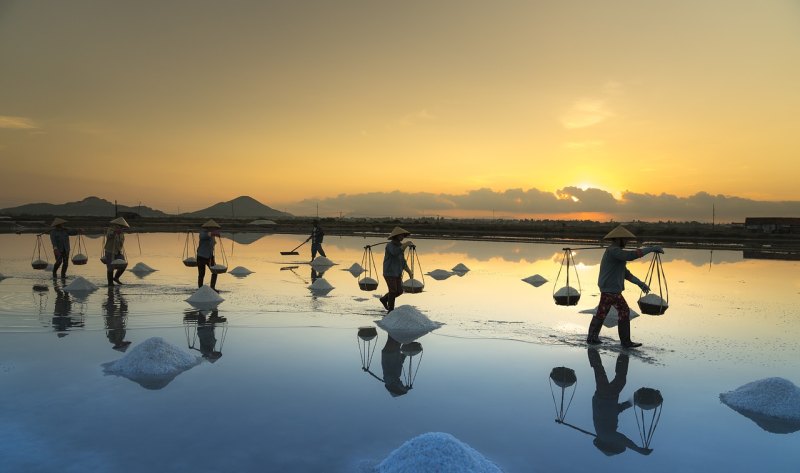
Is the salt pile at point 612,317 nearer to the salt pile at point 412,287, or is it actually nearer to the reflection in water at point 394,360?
the salt pile at point 412,287

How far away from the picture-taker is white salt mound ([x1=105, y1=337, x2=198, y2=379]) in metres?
5.25

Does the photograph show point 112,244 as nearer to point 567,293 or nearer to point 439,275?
point 439,275

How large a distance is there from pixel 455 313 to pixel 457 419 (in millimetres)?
4630

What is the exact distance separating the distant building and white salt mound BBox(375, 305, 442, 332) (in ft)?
146

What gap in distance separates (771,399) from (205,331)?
21.2 ft

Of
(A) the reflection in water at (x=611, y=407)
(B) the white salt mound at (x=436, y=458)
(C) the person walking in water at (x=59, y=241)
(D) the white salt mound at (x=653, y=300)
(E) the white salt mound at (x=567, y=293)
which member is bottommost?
(A) the reflection in water at (x=611, y=407)

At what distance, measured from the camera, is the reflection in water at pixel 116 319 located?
6489 mm

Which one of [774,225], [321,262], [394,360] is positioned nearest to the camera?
[394,360]

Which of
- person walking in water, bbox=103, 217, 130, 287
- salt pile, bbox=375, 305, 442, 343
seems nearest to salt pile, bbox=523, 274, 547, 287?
salt pile, bbox=375, 305, 442, 343

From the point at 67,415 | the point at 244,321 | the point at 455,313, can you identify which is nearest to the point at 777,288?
the point at 455,313

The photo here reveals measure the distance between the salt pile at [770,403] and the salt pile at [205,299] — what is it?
25.3 feet

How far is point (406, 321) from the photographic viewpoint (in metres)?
7.56

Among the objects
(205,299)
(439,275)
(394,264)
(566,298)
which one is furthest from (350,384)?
(439,275)

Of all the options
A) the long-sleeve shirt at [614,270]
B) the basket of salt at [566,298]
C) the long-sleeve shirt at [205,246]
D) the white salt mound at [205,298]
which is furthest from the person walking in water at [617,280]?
the long-sleeve shirt at [205,246]
